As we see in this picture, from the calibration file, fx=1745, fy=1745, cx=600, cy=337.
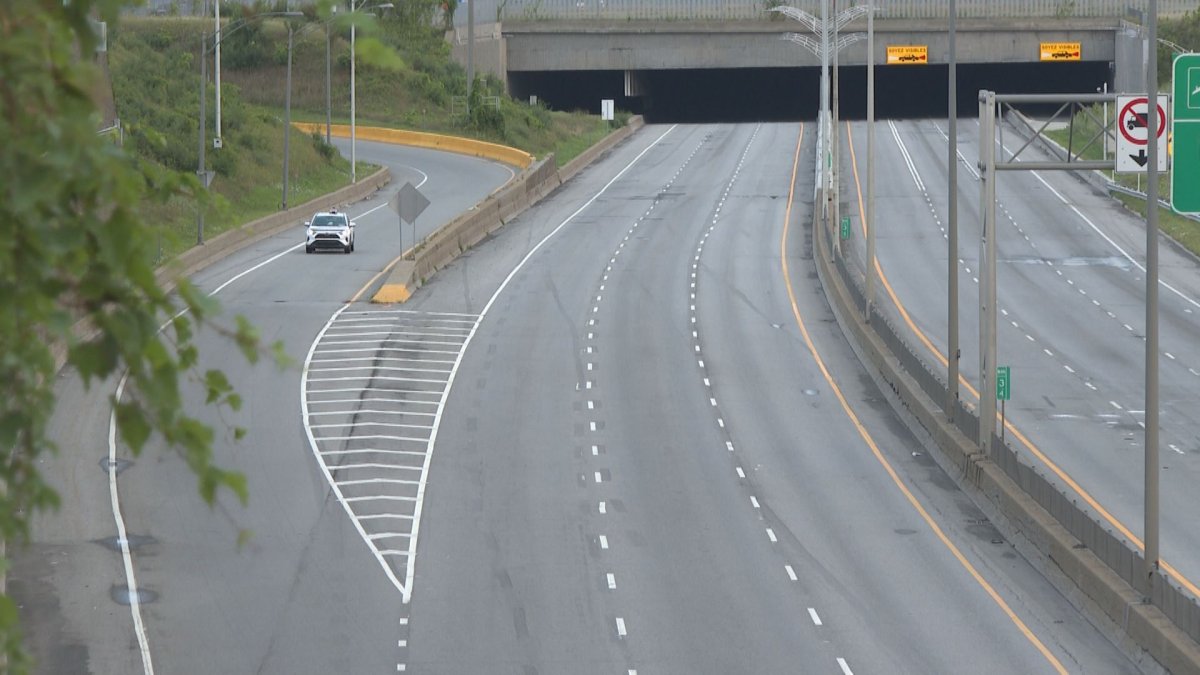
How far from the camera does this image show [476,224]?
60438 mm

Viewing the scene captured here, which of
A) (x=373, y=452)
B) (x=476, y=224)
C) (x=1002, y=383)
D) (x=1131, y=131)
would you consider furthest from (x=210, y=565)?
(x=476, y=224)

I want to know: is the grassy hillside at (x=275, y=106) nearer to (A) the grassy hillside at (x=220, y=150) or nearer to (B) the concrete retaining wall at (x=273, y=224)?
(A) the grassy hillside at (x=220, y=150)

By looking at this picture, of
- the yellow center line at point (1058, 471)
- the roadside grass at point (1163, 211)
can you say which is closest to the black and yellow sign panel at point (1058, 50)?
the roadside grass at point (1163, 211)

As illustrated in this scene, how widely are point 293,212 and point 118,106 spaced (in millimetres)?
13597

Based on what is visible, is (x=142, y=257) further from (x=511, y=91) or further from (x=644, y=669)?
(x=511, y=91)

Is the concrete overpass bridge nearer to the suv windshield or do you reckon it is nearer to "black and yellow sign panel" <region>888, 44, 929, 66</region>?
"black and yellow sign panel" <region>888, 44, 929, 66</region>

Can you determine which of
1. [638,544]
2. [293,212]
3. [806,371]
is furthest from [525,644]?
[293,212]

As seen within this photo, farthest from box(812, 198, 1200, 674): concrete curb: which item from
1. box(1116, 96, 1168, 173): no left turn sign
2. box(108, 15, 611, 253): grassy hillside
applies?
box(108, 15, 611, 253): grassy hillside

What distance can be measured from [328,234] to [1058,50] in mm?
62858

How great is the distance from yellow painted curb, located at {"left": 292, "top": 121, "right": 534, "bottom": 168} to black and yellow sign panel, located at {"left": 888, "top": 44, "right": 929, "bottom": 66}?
1129 inches

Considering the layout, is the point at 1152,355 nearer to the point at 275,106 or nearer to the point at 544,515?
the point at 544,515

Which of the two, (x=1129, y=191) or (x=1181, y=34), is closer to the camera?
(x=1129, y=191)

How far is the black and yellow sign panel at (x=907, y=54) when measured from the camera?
348 ft

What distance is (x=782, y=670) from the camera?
21016mm
